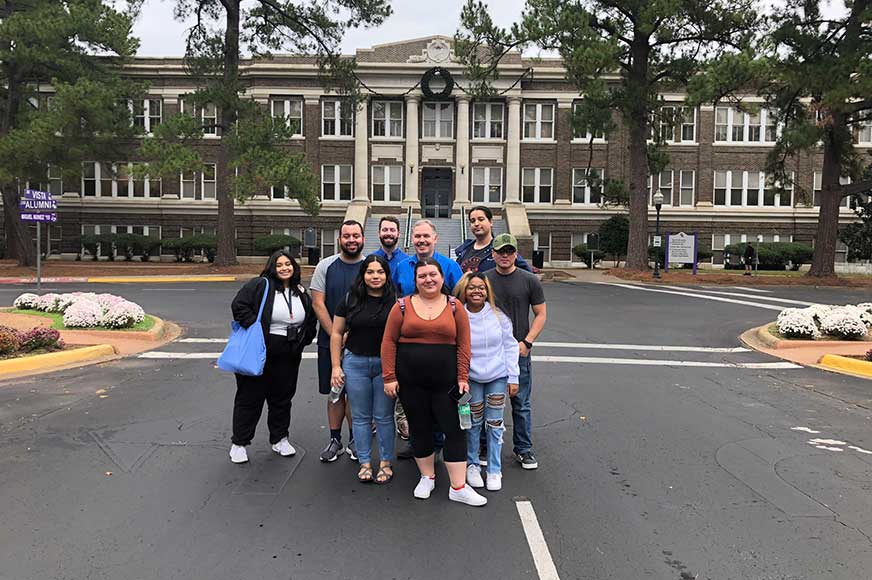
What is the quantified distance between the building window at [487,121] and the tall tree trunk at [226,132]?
1412cm

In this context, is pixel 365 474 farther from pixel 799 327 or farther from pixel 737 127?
pixel 737 127

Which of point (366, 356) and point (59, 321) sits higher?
point (366, 356)

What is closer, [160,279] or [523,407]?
[523,407]

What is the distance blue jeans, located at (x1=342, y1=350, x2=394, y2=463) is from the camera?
4.77 meters

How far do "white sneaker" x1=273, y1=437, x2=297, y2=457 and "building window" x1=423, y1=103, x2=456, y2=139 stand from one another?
32.8 meters

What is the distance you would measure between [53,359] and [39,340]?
627mm

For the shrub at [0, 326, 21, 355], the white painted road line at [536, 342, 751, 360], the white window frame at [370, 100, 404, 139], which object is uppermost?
the white window frame at [370, 100, 404, 139]

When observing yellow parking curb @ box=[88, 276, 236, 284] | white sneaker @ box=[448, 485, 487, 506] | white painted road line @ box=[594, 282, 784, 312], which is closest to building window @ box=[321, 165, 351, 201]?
yellow parking curb @ box=[88, 276, 236, 284]

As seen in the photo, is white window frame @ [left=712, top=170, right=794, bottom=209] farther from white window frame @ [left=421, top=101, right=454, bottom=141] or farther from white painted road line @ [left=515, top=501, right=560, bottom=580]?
white painted road line @ [left=515, top=501, right=560, bottom=580]

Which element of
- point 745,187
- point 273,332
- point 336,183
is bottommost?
point 273,332

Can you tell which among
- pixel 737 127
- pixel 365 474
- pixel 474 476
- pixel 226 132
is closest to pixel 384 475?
pixel 365 474

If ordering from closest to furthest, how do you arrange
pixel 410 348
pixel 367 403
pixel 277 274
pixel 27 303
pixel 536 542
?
pixel 536 542 → pixel 410 348 → pixel 367 403 → pixel 277 274 → pixel 27 303

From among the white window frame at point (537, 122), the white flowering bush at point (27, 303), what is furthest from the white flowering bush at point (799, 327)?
the white window frame at point (537, 122)

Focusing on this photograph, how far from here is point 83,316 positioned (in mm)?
11586
